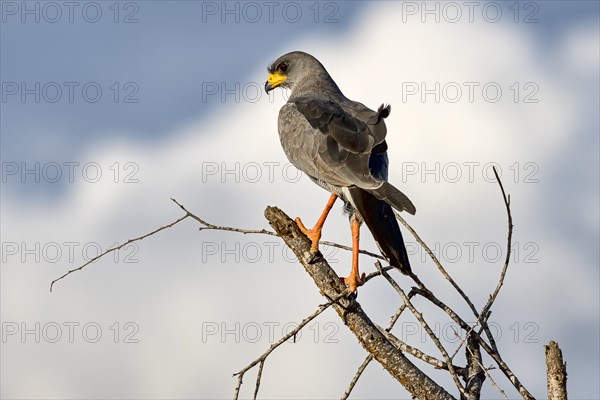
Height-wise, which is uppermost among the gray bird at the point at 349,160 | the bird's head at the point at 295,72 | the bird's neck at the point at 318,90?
the bird's head at the point at 295,72

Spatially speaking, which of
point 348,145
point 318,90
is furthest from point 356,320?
point 318,90

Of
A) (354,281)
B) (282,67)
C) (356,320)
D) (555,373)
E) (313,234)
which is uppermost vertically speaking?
(282,67)

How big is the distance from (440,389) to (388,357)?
397 mm

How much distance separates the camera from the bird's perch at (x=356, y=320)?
16.3 feet

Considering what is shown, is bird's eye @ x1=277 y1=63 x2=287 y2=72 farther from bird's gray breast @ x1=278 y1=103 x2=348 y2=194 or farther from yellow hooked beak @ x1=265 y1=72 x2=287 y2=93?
bird's gray breast @ x1=278 y1=103 x2=348 y2=194

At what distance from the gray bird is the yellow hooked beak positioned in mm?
809

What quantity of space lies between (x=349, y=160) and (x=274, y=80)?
2885 mm

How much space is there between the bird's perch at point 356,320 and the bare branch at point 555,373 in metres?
0.76

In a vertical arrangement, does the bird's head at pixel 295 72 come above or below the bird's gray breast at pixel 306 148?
above

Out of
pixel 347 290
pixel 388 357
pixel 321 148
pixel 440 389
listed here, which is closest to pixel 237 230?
pixel 347 290

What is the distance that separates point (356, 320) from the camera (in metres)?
5.40

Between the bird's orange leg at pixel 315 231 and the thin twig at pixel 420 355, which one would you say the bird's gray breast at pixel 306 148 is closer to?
the bird's orange leg at pixel 315 231

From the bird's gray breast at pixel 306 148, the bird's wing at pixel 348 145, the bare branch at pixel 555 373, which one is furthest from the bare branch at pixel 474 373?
the bird's gray breast at pixel 306 148

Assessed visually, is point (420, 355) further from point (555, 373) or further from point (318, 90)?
point (318, 90)
